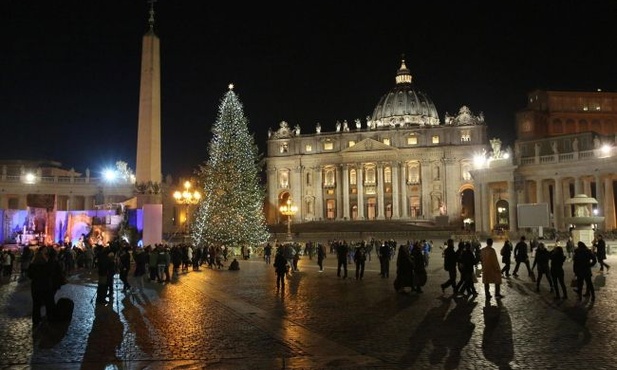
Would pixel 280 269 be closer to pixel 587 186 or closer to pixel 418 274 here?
pixel 418 274

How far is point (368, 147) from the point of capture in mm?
90562

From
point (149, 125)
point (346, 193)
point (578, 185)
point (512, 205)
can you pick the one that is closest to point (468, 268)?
point (149, 125)

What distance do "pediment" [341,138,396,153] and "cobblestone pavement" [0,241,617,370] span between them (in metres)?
74.8

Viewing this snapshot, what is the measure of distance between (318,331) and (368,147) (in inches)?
3222

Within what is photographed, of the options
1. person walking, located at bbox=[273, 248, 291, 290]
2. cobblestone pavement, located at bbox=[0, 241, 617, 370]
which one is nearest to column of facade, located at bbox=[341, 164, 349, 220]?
person walking, located at bbox=[273, 248, 291, 290]

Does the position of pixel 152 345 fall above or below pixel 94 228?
below

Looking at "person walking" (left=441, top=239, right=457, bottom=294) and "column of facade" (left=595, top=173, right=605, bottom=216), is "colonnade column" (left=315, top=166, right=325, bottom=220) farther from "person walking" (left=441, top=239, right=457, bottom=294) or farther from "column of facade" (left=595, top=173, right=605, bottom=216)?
"person walking" (left=441, top=239, right=457, bottom=294)

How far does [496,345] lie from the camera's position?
834cm

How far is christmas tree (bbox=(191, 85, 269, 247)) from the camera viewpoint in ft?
107

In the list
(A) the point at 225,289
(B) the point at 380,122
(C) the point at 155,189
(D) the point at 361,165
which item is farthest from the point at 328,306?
(B) the point at 380,122

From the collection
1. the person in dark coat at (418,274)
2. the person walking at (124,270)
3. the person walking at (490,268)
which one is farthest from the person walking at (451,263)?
the person walking at (124,270)

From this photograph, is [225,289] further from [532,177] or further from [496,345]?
[532,177]

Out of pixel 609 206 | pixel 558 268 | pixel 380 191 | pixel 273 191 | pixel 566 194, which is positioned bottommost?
pixel 558 268

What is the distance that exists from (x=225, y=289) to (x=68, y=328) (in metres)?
6.55
